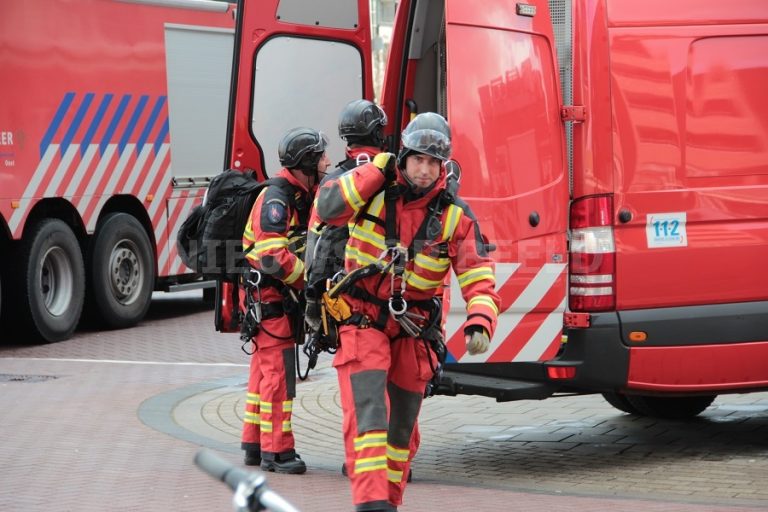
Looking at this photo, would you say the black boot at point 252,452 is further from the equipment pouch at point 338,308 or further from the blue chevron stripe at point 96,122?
the blue chevron stripe at point 96,122

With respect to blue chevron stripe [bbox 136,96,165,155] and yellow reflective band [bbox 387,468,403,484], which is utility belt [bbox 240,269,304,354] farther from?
blue chevron stripe [bbox 136,96,165,155]

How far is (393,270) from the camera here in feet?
19.0

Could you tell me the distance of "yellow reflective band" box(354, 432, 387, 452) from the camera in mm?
5664

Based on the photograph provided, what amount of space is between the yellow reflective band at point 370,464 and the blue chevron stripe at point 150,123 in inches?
368

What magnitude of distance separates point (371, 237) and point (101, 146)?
339 inches

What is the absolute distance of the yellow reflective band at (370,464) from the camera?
18.5 feet

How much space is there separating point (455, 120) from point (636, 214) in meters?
1.04

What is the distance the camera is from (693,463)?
7824mm

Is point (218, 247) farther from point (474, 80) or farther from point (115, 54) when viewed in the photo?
point (115, 54)

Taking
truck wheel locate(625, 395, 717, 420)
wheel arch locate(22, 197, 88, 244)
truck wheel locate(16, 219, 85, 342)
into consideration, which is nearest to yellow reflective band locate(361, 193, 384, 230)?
truck wheel locate(625, 395, 717, 420)

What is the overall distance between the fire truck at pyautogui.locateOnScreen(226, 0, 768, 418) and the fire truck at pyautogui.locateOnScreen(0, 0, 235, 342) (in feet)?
21.4

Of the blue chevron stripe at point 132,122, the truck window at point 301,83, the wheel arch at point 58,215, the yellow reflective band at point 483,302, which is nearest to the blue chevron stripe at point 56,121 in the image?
the wheel arch at point 58,215

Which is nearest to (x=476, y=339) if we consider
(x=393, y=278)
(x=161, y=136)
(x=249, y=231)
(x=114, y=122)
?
(x=393, y=278)

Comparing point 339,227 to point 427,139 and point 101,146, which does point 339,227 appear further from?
point 101,146
